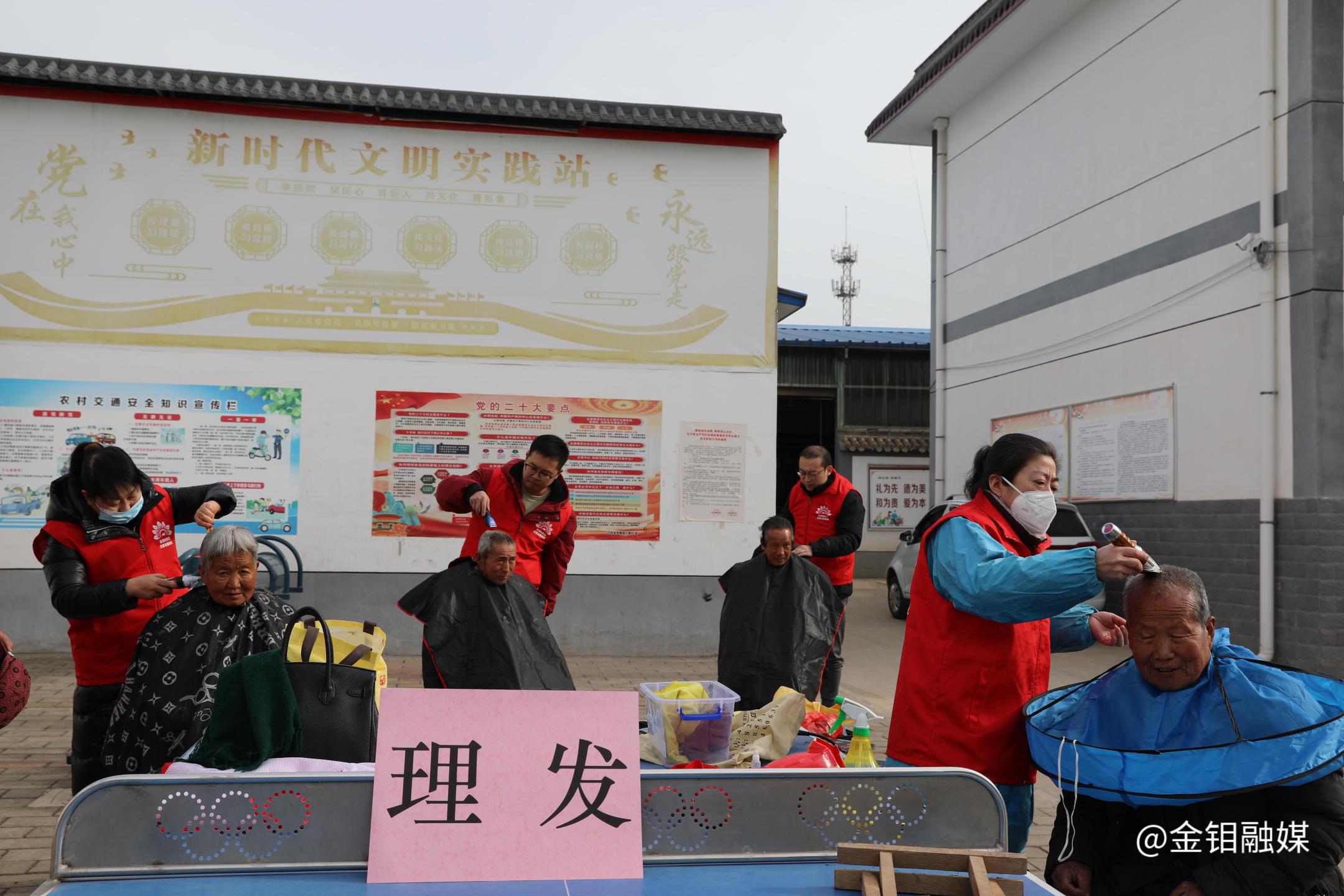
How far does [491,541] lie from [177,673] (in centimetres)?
153

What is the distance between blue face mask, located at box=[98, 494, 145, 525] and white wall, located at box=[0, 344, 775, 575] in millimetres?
4730

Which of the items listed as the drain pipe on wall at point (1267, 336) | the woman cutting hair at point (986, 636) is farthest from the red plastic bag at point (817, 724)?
the drain pipe on wall at point (1267, 336)

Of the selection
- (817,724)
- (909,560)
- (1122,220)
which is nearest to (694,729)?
(817,724)

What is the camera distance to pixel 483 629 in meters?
5.02

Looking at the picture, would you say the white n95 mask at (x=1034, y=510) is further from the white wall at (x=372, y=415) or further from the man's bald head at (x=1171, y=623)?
the white wall at (x=372, y=415)

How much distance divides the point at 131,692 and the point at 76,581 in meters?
0.73

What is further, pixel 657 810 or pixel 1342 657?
pixel 1342 657

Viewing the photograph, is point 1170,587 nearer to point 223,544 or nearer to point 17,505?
point 223,544

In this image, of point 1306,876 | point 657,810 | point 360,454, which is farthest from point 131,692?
point 360,454

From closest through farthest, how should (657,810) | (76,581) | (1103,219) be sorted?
(657,810) < (76,581) < (1103,219)

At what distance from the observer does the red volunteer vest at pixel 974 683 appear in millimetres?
2746

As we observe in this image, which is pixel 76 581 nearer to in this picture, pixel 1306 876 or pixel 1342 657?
pixel 1306 876

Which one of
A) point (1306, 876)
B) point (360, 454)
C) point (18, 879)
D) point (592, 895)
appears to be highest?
point (360, 454)

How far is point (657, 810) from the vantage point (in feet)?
6.28
